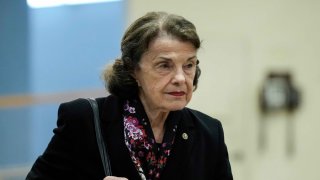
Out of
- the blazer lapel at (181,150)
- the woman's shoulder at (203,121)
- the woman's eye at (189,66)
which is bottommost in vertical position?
the blazer lapel at (181,150)

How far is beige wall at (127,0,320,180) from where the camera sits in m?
5.05

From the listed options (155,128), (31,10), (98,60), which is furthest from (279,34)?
(155,128)

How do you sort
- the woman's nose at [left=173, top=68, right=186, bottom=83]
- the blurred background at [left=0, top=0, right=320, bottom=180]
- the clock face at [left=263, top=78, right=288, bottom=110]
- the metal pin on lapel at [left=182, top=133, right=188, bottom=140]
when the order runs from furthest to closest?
the clock face at [left=263, top=78, right=288, bottom=110], the blurred background at [left=0, top=0, right=320, bottom=180], the metal pin on lapel at [left=182, top=133, right=188, bottom=140], the woman's nose at [left=173, top=68, right=186, bottom=83]

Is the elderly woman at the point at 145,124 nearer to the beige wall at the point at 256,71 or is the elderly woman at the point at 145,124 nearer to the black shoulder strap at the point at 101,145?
the black shoulder strap at the point at 101,145

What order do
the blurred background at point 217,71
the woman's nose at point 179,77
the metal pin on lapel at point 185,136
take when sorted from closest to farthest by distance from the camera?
the woman's nose at point 179,77 → the metal pin on lapel at point 185,136 → the blurred background at point 217,71

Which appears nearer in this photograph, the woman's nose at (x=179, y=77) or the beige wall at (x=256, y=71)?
the woman's nose at (x=179, y=77)

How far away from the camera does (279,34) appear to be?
16.7 ft

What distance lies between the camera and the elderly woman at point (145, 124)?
74.0 inches

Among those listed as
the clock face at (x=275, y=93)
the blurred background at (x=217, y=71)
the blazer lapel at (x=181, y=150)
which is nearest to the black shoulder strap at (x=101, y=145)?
the blazer lapel at (x=181, y=150)

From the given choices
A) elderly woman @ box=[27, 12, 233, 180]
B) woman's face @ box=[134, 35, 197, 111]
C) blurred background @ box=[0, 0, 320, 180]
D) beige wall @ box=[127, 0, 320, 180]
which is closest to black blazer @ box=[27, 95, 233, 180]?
elderly woman @ box=[27, 12, 233, 180]

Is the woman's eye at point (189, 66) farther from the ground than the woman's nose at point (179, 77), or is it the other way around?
the woman's eye at point (189, 66)

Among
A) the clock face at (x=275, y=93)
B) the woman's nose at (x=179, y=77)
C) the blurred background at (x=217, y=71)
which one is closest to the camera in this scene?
the woman's nose at (x=179, y=77)

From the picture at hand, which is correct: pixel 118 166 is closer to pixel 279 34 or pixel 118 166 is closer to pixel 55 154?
pixel 55 154

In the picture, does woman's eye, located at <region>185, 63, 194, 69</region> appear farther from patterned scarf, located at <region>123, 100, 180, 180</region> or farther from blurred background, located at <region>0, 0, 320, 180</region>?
blurred background, located at <region>0, 0, 320, 180</region>
